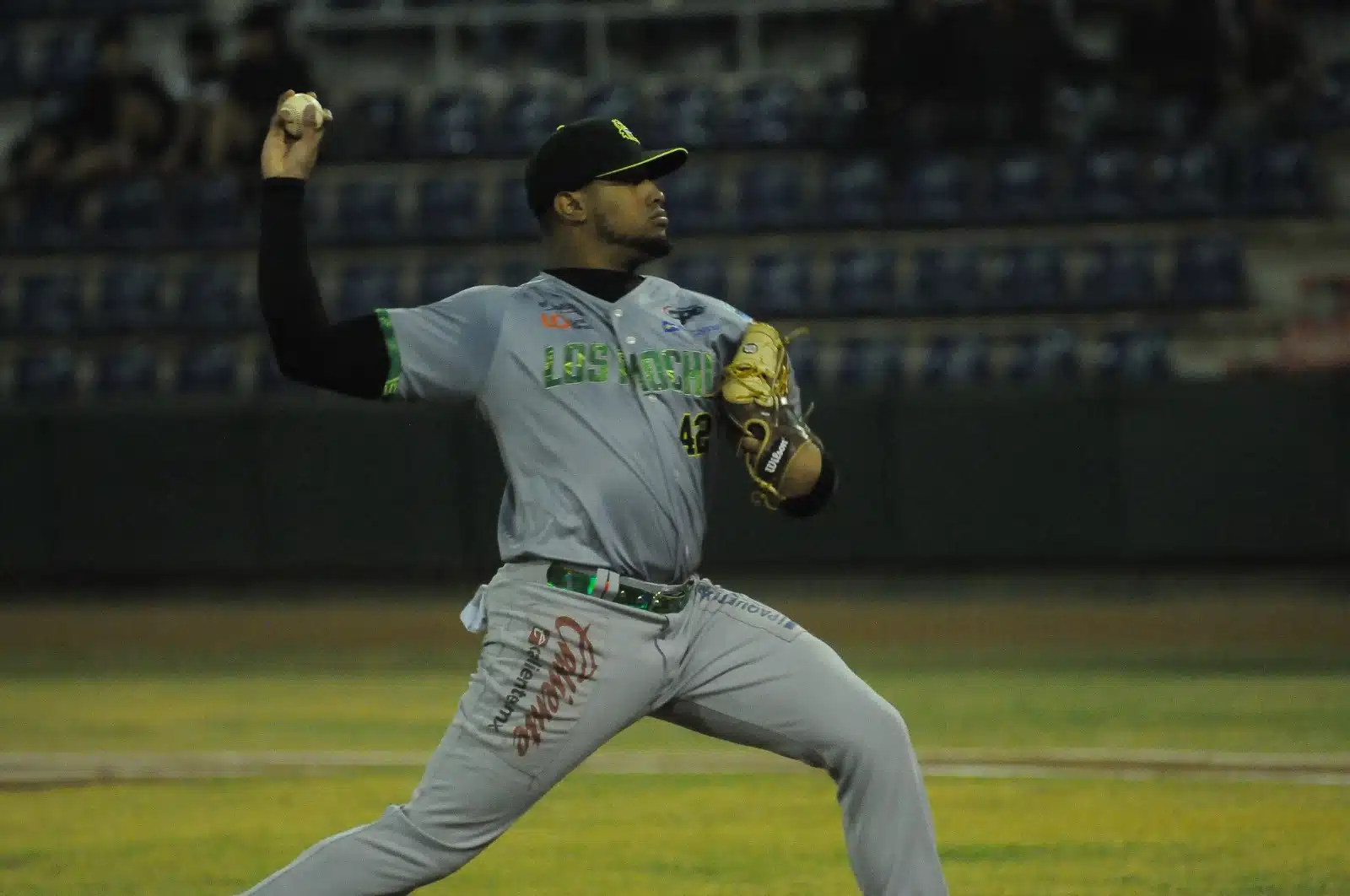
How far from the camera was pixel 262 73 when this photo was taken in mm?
16141

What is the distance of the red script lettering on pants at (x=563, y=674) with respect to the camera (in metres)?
→ 4.00

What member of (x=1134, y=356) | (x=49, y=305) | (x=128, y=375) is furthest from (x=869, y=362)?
(x=49, y=305)

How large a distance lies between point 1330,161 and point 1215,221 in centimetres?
119

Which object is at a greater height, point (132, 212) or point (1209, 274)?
point (132, 212)

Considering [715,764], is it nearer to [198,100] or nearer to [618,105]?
[618,105]

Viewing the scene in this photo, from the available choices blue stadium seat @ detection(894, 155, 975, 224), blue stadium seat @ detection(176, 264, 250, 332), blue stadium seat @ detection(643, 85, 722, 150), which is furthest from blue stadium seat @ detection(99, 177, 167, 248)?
blue stadium seat @ detection(894, 155, 975, 224)

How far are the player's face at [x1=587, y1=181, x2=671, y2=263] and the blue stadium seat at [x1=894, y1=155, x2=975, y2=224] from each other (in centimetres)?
1172

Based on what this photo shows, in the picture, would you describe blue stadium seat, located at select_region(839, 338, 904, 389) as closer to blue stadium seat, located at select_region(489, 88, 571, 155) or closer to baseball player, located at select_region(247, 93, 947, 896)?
blue stadium seat, located at select_region(489, 88, 571, 155)

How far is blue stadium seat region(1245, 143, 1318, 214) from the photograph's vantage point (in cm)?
1526

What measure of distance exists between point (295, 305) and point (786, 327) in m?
11.9

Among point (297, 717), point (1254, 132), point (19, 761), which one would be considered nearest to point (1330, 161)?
point (1254, 132)

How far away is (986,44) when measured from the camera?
1523 cm

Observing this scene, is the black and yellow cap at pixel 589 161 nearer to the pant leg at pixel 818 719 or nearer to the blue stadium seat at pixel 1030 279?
the pant leg at pixel 818 719

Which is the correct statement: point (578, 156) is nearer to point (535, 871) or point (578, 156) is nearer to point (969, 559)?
point (535, 871)
